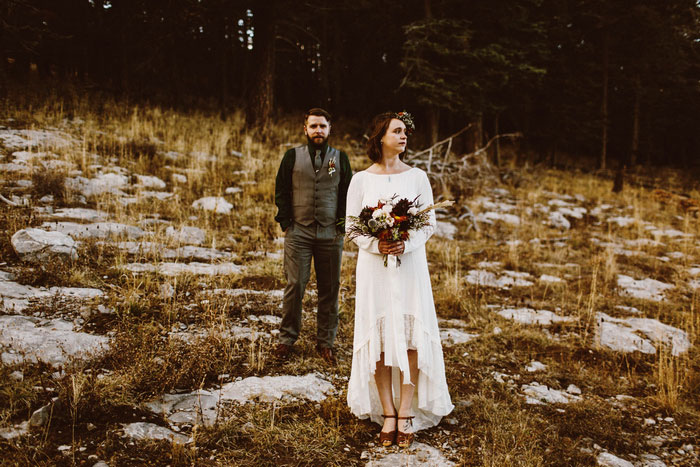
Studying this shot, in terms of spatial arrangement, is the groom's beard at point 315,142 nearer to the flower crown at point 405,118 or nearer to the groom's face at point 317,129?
the groom's face at point 317,129

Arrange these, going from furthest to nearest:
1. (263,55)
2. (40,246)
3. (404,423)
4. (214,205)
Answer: (263,55), (214,205), (40,246), (404,423)

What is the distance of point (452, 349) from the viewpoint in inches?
207

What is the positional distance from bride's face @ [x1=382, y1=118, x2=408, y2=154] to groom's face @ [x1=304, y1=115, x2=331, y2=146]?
1105 mm

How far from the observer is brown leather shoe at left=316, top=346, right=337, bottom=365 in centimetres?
464

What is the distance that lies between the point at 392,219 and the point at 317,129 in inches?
68.7

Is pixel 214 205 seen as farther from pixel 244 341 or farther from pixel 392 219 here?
pixel 392 219

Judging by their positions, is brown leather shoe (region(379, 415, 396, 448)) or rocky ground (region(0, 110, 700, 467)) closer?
rocky ground (region(0, 110, 700, 467))

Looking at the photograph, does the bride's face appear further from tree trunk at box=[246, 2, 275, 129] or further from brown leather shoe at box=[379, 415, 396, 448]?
tree trunk at box=[246, 2, 275, 129]

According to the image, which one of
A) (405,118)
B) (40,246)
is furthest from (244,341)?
(40,246)

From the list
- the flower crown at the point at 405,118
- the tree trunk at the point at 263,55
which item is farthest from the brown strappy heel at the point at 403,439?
the tree trunk at the point at 263,55

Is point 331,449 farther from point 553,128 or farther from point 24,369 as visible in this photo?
point 553,128

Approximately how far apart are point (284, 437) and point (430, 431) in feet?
4.24

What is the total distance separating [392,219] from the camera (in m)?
3.25

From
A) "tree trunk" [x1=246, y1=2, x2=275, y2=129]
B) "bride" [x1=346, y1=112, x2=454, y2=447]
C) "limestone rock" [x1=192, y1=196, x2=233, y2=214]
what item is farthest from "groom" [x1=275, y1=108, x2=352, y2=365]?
"tree trunk" [x1=246, y1=2, x2=275, y2=129]
